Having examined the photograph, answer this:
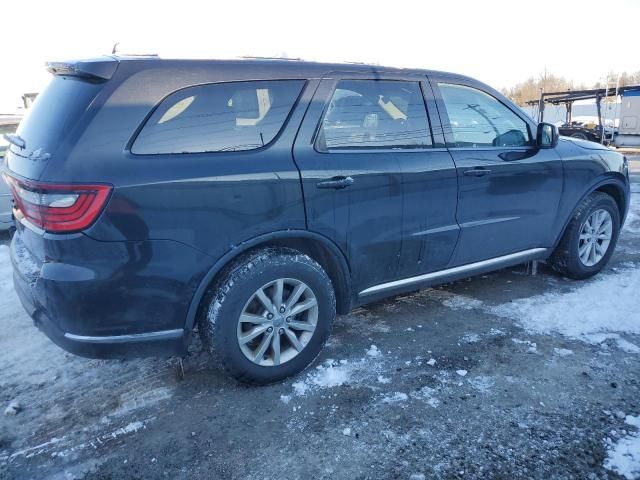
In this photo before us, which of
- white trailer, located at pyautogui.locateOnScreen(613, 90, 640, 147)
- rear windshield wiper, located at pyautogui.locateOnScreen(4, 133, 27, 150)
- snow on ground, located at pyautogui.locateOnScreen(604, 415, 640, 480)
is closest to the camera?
snow on ground, located at pyautogui.locateOnScreen(604, 415, 640, 480)

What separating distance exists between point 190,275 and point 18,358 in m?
1.62

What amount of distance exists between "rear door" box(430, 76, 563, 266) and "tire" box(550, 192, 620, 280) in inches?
13.0

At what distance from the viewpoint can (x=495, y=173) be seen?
11.6 feet

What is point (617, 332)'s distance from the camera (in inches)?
133

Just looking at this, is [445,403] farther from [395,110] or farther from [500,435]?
[395,110]

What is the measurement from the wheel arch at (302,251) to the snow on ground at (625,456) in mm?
1564

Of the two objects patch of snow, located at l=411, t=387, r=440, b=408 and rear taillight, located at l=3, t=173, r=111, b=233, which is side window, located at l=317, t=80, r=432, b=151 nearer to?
rear taillight, located at l=3, t=173, r=111, b=233

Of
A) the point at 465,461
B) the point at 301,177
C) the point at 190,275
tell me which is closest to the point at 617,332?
the point at 465,461

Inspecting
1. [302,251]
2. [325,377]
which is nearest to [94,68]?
[302,251]

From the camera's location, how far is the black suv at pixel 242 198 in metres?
2.25

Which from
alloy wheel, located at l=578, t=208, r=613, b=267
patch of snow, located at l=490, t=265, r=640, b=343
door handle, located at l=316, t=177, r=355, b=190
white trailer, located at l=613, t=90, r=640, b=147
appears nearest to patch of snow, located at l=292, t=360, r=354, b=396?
door handle, located at l=316, t=177, r=355, b=190

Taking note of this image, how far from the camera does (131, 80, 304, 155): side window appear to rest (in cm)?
236

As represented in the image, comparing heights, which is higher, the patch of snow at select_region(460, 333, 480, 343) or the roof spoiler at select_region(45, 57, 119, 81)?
the roof spoiler at select_region(45, 57, 119, 81)

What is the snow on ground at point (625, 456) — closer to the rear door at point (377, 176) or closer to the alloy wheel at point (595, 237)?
the rear door at point (377, 176)
